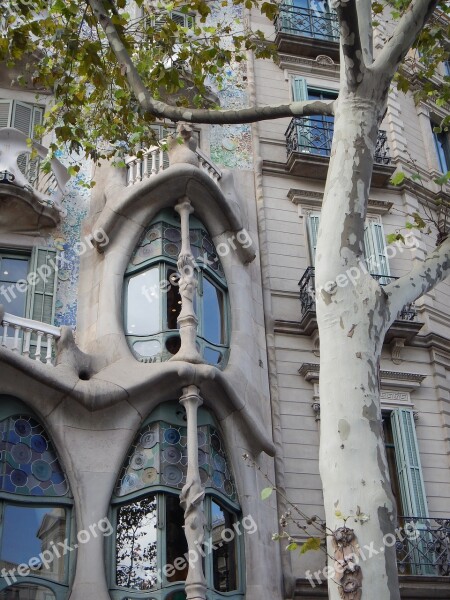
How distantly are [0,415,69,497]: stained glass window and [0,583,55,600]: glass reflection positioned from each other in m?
1.14

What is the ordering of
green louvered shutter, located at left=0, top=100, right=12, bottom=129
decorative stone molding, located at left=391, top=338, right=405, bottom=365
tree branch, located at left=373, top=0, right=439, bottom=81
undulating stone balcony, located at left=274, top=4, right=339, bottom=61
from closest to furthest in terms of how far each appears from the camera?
tree branch, located at left=373, top=0, right=439, bottom=81 → decorative stone molding, located at left=391, top=338, right=405, bottom=365 → green louvered shutter, located at left=0, top=100, right=12, bottom=129 → undulating stone balcony, located at left=274, top=4, right=339, bottom=61

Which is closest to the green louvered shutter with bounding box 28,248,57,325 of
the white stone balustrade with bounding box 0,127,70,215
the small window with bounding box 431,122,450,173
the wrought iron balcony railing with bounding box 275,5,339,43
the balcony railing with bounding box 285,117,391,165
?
the white stone balustrade with bounding box 0,127,70,215

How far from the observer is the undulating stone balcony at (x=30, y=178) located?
13453 millimetres

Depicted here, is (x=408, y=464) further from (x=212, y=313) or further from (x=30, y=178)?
(x=30, y=178)

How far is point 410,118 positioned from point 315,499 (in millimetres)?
8831

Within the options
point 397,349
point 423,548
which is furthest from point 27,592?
point 397,349

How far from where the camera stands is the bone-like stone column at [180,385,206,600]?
10672 millimetres

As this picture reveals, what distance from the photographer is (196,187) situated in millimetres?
13836

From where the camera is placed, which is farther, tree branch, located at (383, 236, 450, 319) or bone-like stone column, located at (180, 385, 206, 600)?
bone-like stone column, located at (180, 385, 206, 600)

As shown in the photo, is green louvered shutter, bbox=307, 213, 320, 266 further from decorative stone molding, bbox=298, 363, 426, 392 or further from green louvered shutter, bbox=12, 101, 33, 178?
green louvered shutter, bbox=12, 101, 33, 178

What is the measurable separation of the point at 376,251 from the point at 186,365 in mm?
5215

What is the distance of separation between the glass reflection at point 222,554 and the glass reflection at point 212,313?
8.73ft

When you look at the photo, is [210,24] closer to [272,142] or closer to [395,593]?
[272,142]

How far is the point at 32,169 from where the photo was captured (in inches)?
557
